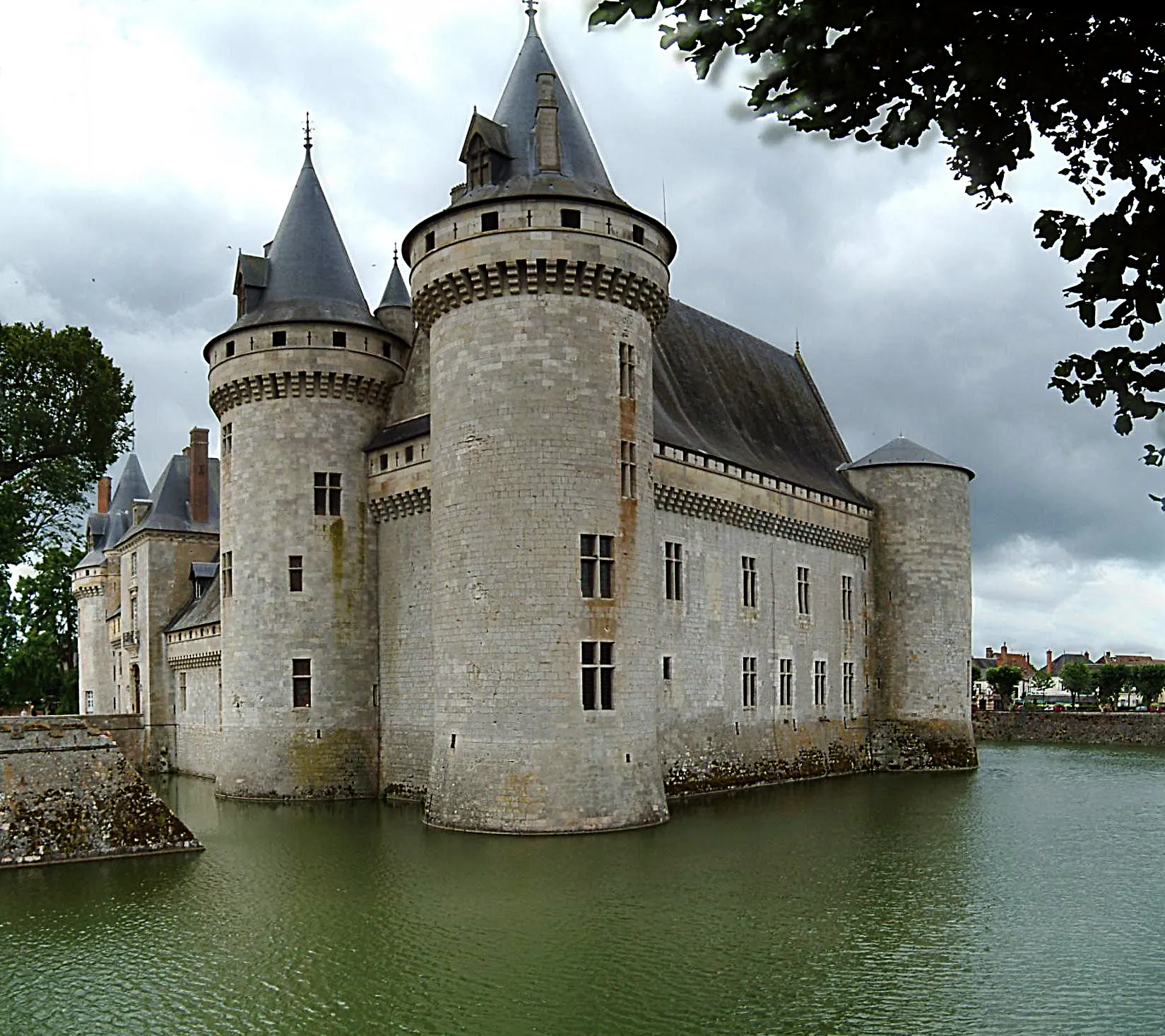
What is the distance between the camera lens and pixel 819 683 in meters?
34.1

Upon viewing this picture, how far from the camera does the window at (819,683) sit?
33.8 m

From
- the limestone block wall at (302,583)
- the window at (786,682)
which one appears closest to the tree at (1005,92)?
the limestone block wall at (302,583)

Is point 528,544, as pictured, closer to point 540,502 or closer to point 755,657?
point 540,502

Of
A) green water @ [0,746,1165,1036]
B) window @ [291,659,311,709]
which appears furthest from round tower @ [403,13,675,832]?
window @ [291,659,311,709]

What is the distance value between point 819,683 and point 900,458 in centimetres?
809

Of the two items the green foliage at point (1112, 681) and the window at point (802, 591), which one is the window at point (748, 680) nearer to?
the window at point (802, 591)

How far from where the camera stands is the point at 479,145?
950 inches

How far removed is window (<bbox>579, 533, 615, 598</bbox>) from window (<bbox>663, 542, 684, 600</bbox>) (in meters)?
4.72

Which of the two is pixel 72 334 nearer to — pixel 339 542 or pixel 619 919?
pixel 339 542

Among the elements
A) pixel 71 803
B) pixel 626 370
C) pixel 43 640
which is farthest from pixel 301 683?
pixel 43 640

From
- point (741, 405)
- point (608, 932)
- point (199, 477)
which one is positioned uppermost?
point (741, 405)

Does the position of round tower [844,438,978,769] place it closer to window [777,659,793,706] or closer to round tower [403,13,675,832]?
window [777,659,793,706]

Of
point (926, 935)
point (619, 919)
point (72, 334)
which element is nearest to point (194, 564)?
point (72, 334)

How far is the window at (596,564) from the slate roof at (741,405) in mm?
5071
